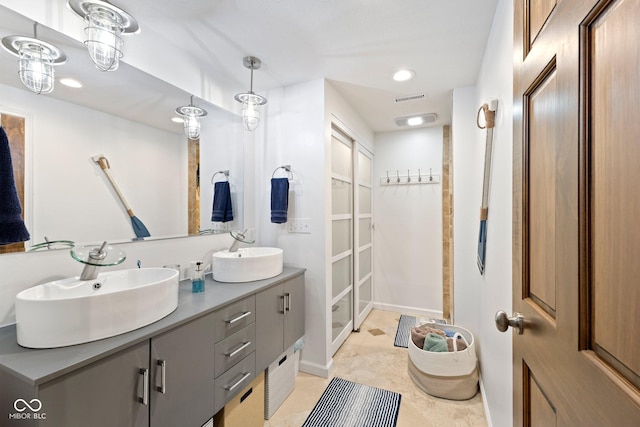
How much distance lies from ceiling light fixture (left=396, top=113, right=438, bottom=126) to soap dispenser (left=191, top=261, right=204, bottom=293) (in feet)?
8.35

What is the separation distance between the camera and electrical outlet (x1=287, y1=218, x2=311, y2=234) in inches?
87.6

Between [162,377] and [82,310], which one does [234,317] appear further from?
[82,310]

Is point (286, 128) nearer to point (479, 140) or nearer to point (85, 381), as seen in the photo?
point (479, 140)

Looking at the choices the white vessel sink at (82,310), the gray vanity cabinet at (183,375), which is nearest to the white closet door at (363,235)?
the gray vanity cabinet at (183,375)

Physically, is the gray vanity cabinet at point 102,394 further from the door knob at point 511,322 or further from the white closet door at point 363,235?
the white closet door at point 363,235

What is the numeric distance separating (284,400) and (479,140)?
233 cm

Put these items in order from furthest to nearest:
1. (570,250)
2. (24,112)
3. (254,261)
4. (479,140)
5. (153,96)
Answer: (479,140) < (254,261) < (153,96) < (24,112) < (570,250)

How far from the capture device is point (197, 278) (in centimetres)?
160

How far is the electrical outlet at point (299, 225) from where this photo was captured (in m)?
2.22

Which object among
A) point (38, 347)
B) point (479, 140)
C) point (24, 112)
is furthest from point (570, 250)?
point (24, 112)

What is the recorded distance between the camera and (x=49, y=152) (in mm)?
1236


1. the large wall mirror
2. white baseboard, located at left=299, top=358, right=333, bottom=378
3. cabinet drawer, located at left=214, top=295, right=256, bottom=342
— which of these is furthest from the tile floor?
the large wall mirror

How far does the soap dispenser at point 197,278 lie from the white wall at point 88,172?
1.04ft

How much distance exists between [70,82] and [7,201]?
0.63 m
